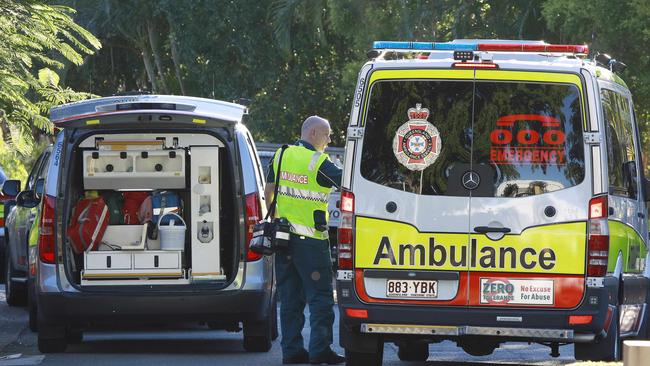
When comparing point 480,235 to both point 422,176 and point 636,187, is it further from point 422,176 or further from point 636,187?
point 636,187

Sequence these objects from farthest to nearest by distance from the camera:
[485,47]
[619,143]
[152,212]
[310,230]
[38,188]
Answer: [38,188]
[152,212]
[310,230]
[619,143]
[485,47]

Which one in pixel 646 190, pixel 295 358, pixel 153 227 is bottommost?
pixel 295 358

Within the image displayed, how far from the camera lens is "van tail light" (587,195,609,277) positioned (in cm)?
Answer: 955

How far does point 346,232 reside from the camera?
9.81 meters

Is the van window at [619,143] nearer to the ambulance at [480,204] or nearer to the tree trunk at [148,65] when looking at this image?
the ambulance at [480,204]

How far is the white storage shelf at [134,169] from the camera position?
12.4 meters

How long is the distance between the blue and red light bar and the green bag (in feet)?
11.6

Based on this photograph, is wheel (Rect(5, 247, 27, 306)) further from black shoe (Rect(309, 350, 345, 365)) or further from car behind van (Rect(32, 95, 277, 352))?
black shoe (Rect(309, 350, 345, 365))

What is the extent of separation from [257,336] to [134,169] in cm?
168

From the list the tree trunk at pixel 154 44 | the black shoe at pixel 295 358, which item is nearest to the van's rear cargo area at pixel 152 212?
the black shoe at pixel 295 358

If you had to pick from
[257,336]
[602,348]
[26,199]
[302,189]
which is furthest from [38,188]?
[602,348]

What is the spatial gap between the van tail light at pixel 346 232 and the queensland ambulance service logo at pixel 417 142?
16.0 inches

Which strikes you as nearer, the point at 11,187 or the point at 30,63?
the point at 30,63

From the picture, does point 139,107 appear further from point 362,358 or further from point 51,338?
point 362,358
